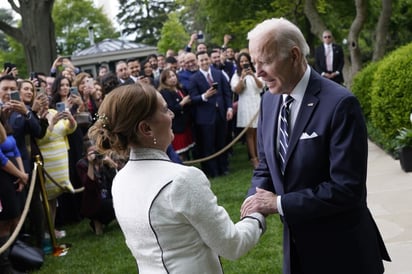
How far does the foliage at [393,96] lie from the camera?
9.96 m

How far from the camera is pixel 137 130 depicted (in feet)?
8.61

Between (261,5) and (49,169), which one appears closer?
(49,169)

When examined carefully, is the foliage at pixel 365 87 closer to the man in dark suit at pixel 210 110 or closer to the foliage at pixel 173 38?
the man in dark suit at pixel 210 110

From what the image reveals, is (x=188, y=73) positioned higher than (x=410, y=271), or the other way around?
(x=188, y=73)

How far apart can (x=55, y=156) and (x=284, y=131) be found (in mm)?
5233

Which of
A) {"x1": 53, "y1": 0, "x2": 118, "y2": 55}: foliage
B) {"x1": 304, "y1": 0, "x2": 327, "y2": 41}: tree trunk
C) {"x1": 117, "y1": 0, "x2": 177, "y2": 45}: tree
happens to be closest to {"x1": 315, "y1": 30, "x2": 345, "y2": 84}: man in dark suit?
{"x1": 304, "y1": 0, "x2": 327, "y2": 41}: tree trunk

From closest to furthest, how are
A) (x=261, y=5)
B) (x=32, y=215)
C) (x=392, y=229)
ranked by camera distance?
1. (x=392, y=229)
2. (x=32, y=215)
3. (x=261, y=5)

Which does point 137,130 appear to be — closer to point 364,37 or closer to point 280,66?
point 280,66

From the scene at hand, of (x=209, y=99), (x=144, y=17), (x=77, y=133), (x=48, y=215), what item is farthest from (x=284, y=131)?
(x=144, y=17)

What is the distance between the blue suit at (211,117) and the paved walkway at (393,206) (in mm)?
2819

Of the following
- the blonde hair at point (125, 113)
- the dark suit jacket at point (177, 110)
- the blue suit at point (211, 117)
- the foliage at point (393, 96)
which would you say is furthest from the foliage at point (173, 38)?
the blonde hair at point (125, 113)

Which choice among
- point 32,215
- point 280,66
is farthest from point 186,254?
point 32,215

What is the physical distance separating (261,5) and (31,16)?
36.5 ft

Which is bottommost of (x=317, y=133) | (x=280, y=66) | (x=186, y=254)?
(x=186, y=254)
